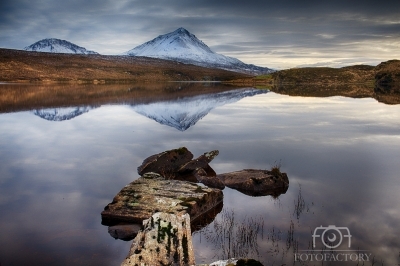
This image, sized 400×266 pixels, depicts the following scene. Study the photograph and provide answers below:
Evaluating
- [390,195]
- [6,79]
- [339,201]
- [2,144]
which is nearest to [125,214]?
[339,201]

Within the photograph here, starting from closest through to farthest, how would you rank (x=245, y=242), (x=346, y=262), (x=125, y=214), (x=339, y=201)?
1. (x=346, y=262)
2. (x=245, y=242)
3. (x=125, y=214)
4. (x=339, y=201)

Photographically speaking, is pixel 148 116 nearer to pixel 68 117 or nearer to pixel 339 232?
pixel 68 117

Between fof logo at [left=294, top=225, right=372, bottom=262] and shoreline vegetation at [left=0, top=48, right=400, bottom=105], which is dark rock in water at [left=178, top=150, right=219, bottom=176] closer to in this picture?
fof logo at [left=294, top=225, right=372, bottom=262]

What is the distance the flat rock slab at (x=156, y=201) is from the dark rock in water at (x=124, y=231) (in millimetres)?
270

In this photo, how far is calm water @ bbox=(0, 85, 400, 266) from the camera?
5.88 m


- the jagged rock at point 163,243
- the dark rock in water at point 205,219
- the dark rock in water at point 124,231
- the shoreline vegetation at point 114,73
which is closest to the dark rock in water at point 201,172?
the dark rock in water at point 205,219

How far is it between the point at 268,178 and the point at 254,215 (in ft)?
6.39

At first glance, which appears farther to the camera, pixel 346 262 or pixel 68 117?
pixel 68 117

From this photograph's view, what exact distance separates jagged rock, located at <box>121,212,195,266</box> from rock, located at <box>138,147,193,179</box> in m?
4.58

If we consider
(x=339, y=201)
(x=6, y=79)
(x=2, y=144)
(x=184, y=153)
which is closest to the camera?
(x=339, y=201)

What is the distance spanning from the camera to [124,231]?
647 cm

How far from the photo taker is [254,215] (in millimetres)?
7328

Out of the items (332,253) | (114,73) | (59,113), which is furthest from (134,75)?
(332,253)

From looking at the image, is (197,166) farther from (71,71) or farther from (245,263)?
(71,71)
